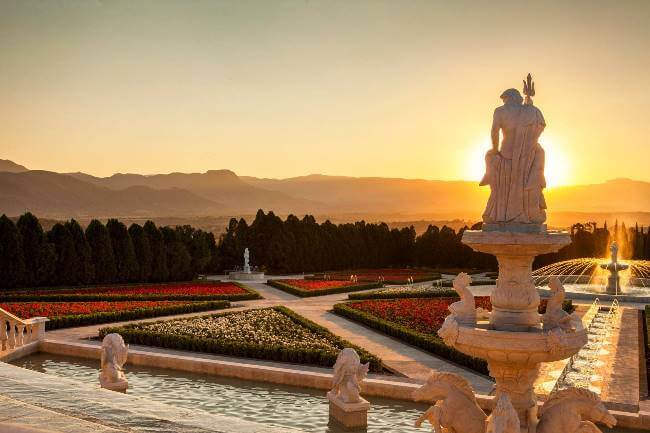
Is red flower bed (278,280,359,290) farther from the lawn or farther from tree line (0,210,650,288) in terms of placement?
tree line (0,210,650,288)

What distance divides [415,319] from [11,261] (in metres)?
22.9

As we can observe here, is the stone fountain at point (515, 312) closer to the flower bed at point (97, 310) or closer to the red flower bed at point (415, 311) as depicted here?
the red flower bed at point (415, 311)

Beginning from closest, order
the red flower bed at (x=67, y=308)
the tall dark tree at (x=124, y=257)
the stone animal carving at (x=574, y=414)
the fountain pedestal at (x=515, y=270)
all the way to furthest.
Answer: the stone animal carving at (x=574, y=414), the fountain pedestal at (x=515, y=270), the red flower bed at (x=67, y=308), the tall dark tree at (x=124, y=257)

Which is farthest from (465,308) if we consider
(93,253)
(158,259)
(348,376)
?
(158,259)

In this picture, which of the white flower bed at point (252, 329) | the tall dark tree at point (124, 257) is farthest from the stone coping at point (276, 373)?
the tall dark tree at point (124, 257)

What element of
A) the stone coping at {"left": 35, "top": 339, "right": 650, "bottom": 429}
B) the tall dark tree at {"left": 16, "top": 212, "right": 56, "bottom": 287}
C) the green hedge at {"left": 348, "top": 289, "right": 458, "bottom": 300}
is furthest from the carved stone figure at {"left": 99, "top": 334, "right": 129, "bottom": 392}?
the tall dark tree at {"left": 16, "top": 212, "right": 56, "bottom": 287}

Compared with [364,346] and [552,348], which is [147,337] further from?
[552,348]

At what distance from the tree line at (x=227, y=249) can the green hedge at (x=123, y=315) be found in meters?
13.7

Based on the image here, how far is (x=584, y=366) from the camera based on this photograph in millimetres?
15125

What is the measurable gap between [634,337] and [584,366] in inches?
232

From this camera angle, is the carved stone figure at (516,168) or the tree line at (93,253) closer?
the carved stone figure at (516,168)

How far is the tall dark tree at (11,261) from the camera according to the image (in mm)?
33750

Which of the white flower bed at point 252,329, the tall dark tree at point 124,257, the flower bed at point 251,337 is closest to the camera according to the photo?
the flower bed at point 251,337

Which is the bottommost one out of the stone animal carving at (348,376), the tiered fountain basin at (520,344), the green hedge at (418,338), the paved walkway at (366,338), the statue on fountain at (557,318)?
the paved walkway at (366,338)
